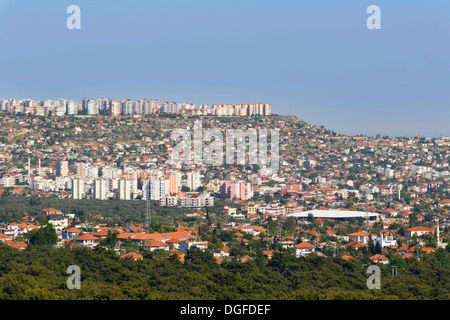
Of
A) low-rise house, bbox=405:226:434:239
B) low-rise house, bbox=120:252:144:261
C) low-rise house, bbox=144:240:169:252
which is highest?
low-rise house, bbox=120:252:144:261

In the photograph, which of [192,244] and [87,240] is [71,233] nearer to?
[87,240]

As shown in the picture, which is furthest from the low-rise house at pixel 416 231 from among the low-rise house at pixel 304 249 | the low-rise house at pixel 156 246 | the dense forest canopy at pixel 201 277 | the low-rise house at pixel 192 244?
the low-rise house at pixel 156 246

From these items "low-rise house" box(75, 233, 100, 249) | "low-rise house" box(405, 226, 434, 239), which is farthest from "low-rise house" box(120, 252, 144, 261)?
"low-rise house" box(405, 226, 434, 239)

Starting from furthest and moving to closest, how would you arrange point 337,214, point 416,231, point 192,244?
point 337,214 → point 416,231 → point 192,244

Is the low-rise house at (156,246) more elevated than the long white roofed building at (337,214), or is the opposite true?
the low-rise house at (156,246)

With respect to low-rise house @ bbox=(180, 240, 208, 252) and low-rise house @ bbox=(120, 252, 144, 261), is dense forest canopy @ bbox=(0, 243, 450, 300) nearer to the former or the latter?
low-rise house @ bbox=(120, 252, 144, 261)

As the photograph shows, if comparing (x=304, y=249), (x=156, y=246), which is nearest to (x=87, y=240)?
(x=156, y=246)

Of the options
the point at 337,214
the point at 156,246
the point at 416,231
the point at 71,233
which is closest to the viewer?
the point at 156,246

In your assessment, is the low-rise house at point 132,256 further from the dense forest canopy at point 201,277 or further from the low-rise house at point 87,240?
the low-rise house at point 87,240

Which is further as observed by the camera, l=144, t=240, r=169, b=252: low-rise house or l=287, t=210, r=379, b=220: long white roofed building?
l=287, t=210, r=379, b=220: long white roofed building

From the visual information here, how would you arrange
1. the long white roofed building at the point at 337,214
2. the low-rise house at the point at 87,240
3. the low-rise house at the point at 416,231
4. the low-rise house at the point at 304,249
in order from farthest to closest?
the long white roofed building at the point at 337,214 < the low-rise house at the point at 416,231 < the low-rise house at the point at 87,240 < the low-rise house at the point at 304,249
